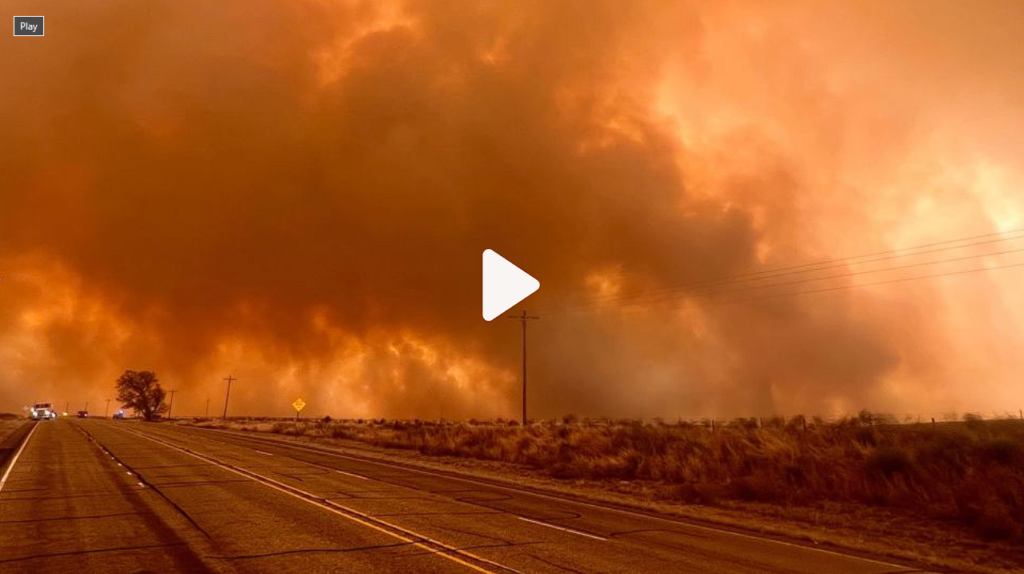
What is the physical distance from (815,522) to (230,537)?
1242 cm

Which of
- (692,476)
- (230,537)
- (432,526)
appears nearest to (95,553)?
(230,537)

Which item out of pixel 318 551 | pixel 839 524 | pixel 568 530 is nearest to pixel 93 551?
pixel 318 551

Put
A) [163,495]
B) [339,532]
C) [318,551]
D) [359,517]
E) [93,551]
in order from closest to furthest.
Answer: [93,551] < [318,551] < [339,532] < [359,517] < [163,495]

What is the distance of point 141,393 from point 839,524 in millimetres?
160653

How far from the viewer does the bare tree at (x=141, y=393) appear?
136 meters

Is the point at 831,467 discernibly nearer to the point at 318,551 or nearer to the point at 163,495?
the point at 318,551

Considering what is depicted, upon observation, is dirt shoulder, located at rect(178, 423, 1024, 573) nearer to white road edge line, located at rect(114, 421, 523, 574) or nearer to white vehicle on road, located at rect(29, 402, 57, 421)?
white road edge line, located at rect(114, 421, 523, 574)

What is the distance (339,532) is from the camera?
9156mm

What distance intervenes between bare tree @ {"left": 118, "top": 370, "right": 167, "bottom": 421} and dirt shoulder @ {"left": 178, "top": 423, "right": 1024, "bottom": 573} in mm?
149244

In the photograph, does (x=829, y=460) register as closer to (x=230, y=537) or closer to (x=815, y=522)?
(x=815, y=522)

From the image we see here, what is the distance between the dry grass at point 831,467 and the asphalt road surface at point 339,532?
485cm

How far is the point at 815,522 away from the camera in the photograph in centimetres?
1303

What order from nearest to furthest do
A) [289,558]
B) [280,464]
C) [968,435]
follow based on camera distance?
1. [289,558]
2. [968,435]
3. [280,464]

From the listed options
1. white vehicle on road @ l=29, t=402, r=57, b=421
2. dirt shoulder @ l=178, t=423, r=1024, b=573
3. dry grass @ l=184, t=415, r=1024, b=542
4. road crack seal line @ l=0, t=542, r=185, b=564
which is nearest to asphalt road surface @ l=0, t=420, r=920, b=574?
road crack seal line @ l=0, t=542, r=185, b=564
